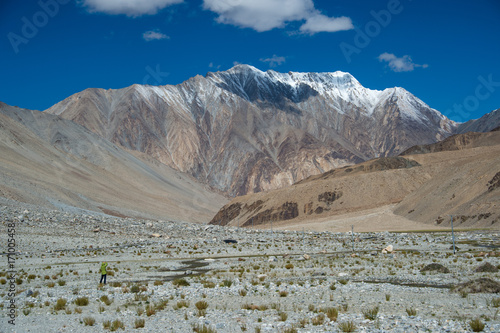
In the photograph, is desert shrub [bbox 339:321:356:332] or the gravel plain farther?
the gravel plain

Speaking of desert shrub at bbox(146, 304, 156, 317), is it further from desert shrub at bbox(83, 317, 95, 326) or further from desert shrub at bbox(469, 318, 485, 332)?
desert shrub at bbox(469, 318, 485, 332)

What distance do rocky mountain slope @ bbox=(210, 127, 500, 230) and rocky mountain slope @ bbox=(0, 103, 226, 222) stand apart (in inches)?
767

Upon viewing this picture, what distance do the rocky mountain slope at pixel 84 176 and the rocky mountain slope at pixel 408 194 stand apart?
63.9ft

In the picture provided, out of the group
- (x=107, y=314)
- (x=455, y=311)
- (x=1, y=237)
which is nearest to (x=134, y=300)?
(x=107, y=314)

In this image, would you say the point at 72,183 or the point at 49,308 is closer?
the point at 49,308

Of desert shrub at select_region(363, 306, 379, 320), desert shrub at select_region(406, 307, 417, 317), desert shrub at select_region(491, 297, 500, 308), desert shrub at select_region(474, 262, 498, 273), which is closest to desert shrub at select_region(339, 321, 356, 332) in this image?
desert shrub at select_region(363, 306, 379, 320)

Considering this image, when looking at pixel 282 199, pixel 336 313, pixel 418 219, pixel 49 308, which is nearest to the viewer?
pixel 336 313

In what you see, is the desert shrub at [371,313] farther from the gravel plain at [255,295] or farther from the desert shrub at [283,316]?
the desert shrub at [283,316]

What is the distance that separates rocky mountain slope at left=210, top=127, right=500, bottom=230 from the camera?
7044 centimetres

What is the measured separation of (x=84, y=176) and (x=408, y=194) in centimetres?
6867

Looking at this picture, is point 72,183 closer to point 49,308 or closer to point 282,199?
point 282,199

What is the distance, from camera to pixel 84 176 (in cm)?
11656

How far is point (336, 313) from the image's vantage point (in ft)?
46.2

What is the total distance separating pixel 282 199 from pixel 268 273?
298 ft
